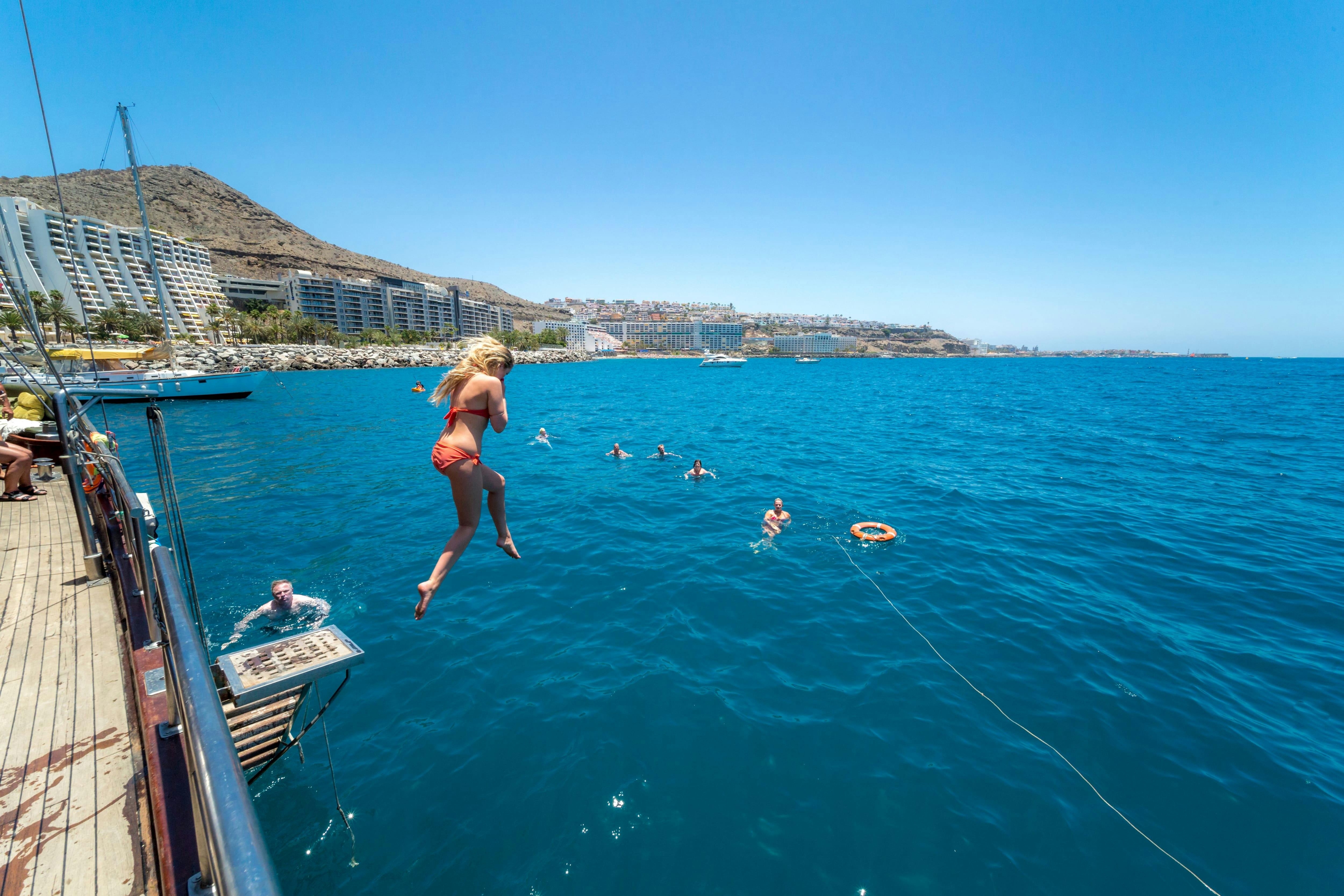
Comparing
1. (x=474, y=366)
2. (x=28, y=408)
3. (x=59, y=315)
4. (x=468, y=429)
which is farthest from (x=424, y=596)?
(x=59, y=315)

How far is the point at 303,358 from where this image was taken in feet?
300

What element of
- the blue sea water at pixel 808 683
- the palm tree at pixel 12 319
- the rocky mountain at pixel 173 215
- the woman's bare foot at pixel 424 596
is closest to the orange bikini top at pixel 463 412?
the woman's bare foot at pixel 424 596

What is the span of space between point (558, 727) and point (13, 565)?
316 inches

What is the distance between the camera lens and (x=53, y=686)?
471cm

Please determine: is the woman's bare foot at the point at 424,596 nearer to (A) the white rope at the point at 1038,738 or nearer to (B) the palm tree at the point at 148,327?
(A) the white rope at the point at 1038,738

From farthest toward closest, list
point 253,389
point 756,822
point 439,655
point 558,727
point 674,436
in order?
point 253,389 < point 674,436 < point 439,655 < point 558,727 < point 756,822

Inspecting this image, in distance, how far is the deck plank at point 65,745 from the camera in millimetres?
3152

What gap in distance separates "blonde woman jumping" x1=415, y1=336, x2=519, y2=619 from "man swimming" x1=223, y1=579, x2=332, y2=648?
8972 mm

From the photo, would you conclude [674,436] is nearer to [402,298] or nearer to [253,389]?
[253,389]

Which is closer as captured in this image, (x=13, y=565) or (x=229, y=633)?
(x=13, y=565)

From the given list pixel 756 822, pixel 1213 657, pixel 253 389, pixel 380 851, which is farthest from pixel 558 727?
pixel 253 389

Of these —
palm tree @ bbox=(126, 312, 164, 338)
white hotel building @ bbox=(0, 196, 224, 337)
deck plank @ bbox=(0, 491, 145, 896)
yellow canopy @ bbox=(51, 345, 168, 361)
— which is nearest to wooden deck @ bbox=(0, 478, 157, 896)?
deck plank @ bbox=(0, 491, 145, 896)

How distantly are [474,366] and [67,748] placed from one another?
13.8ft

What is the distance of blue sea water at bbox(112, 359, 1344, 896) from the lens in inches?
261
